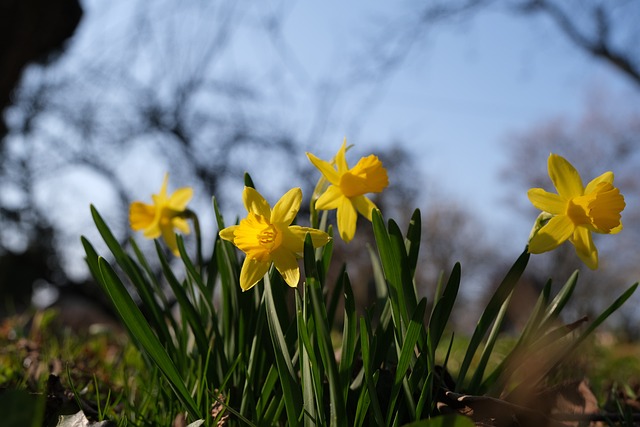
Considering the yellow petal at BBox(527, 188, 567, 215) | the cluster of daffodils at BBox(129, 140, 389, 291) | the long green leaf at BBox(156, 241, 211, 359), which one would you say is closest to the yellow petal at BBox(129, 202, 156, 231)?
the long green leaf at BBox(156, 241, 211, 359)

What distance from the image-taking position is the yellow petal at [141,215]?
1261mm

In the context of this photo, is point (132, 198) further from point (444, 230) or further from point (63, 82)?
point (444, 230)

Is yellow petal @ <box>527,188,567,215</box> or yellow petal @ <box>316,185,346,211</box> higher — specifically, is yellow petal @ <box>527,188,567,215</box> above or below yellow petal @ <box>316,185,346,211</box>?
below

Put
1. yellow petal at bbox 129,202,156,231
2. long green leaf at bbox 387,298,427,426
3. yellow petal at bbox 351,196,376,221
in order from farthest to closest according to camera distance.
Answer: yellow petal at bbox 129,202,156,231, yellow petal at bbox 351,196,376,221, long green leaf at bbox 387,298,427,426

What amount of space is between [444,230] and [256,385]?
21.8 meters

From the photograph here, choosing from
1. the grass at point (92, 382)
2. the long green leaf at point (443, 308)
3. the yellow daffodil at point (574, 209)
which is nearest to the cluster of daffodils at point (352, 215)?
the yellow daffodil at point (574, 209)

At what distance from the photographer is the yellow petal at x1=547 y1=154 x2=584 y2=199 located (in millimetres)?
932

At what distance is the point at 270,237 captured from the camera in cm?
86

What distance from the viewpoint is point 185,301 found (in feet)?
3.44

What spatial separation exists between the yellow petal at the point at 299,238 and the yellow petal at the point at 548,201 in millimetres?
347

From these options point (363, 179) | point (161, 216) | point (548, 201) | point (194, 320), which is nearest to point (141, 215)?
point (161, 216)

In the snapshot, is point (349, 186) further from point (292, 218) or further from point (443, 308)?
point (443, 308)

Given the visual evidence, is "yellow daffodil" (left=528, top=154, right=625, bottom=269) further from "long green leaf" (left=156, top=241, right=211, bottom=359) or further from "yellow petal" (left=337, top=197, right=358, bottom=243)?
"long green leaf" (left=156, top=241, right=211, bottom=359)

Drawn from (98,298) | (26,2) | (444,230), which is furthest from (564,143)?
(26,2)
